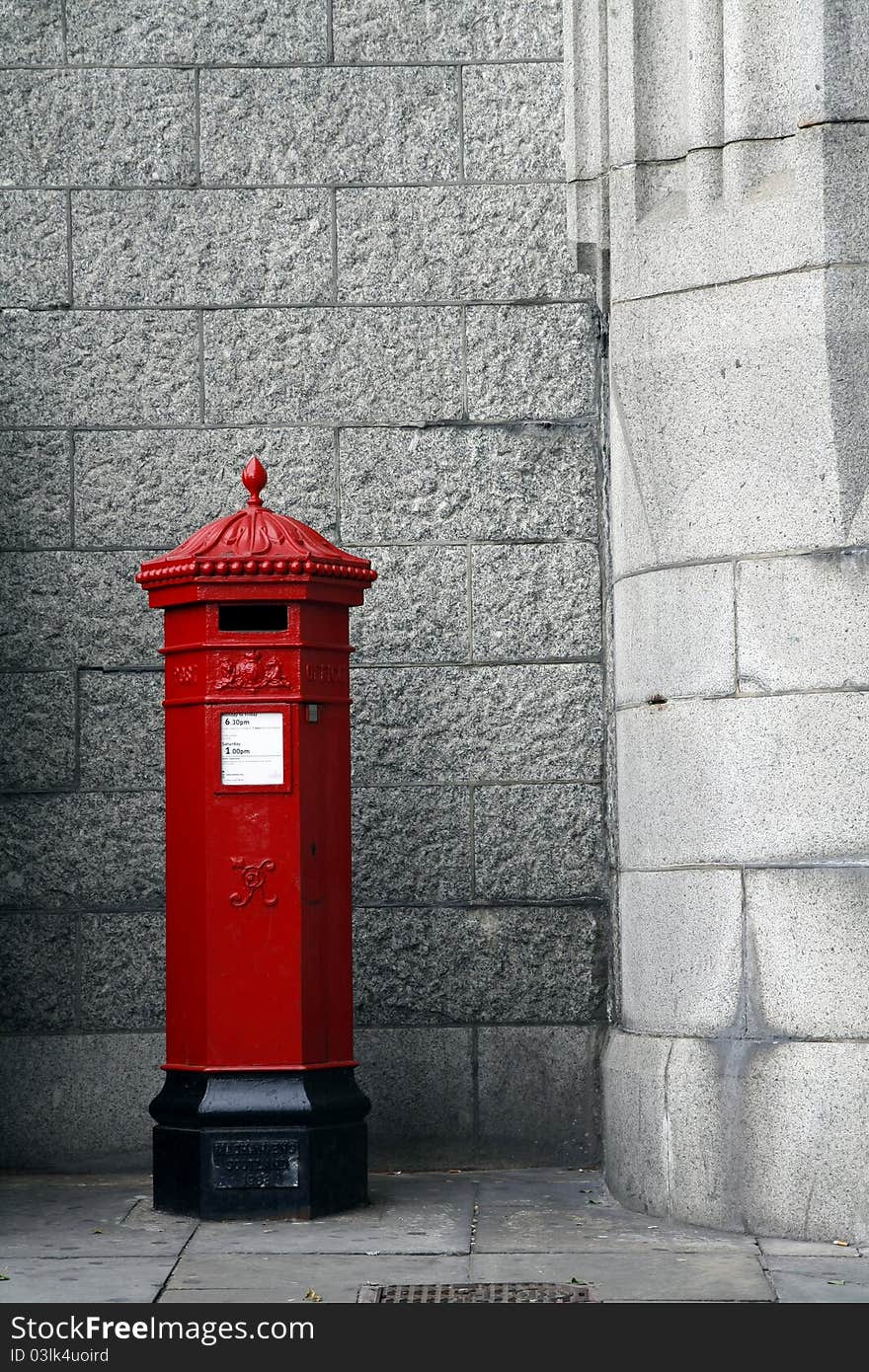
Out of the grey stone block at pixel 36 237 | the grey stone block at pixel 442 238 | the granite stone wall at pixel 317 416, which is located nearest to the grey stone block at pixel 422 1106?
the granite stone wall at pixel 317 416

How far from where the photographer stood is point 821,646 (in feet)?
18.2

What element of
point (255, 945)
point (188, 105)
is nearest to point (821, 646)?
point (255, 945)

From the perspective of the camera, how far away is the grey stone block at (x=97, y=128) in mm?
6699

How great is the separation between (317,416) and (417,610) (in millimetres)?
849

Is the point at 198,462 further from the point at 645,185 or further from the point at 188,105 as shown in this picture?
the point at 645,185

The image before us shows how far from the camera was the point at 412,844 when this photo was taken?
261 inches

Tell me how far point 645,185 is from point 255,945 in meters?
2.90

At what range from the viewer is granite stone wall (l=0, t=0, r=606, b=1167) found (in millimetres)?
6637

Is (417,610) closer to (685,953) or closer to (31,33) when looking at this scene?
(685,953)

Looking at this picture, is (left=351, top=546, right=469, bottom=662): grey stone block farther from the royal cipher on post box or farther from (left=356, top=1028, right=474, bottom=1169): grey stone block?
(left=356, top=1028, right=474, bottom=1169): grey stone block

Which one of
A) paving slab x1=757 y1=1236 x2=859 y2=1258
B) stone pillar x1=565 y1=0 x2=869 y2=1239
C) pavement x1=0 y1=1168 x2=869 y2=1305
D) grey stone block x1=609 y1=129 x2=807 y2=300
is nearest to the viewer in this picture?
pavement x1=0 y1=1168 x2=869 y2=1305

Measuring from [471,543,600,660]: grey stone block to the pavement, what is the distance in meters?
2.01

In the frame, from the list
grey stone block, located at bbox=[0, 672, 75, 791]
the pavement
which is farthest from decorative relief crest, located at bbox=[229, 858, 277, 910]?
grey stone block, located at bbox=[0, 672, 75, 791]

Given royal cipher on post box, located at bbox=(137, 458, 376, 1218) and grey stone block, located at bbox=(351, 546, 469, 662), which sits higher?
grey stone block, located at bbox=(351, 546, 469, 662)
